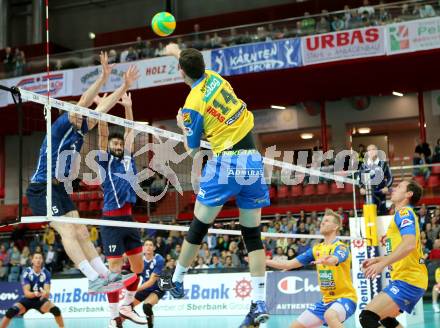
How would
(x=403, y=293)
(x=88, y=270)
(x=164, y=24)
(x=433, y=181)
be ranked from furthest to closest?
Answer: (x=433, y=181), (x=164, y=24), (x=88, y=270), (x=403, y=293)

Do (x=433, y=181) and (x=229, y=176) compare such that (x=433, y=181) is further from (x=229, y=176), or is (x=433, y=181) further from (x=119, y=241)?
(x=229, y=176)

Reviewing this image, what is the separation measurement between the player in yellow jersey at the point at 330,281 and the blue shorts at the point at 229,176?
2.09 metres

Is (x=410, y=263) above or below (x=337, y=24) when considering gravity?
below

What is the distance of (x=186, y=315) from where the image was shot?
54.9ft

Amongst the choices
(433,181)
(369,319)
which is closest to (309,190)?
(433,181)

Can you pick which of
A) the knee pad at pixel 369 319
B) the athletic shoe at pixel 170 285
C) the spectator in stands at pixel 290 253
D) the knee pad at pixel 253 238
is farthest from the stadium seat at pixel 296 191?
the athletic shoe at pixel 170 285

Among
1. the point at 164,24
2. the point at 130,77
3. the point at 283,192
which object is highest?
the point at 164,24

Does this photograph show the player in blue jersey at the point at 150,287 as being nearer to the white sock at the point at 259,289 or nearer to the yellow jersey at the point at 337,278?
the yellow jersey at the point at 337,278

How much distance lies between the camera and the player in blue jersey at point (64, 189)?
7.16 m

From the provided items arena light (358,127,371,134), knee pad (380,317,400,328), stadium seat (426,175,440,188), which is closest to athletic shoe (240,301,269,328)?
knee pad (380,317,400,328)

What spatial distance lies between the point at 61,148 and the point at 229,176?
2.63 meters

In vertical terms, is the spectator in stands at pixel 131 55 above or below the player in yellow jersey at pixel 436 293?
above

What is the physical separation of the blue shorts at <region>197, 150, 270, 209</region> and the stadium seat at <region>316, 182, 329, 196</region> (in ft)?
55.9

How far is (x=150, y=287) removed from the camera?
11891 millimetres
